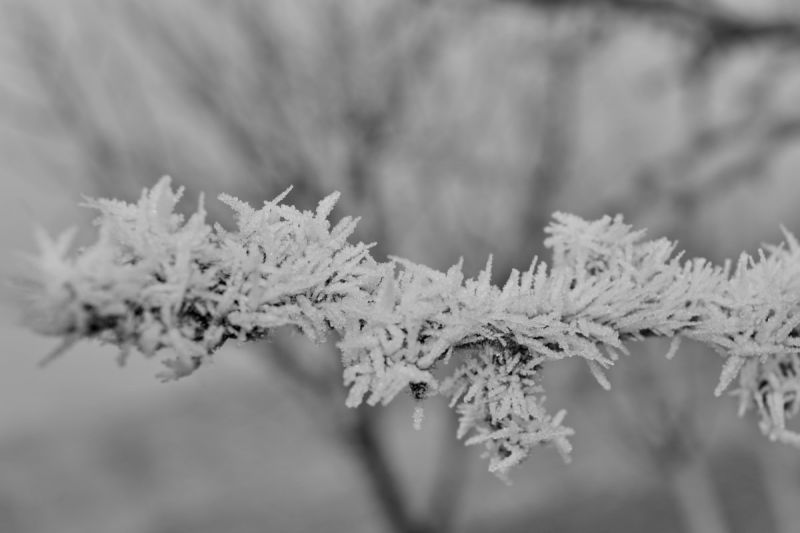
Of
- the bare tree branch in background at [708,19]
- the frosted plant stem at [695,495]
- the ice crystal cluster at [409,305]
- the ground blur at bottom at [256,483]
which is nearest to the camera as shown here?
the ice crystal cluster at [409,305]

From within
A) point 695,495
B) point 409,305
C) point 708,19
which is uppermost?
point 708,19

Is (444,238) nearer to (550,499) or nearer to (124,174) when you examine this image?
(124,174)

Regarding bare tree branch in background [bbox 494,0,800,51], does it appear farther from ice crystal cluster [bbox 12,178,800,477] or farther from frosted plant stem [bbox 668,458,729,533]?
frosted plant stem [bbox 668,458,729,533]

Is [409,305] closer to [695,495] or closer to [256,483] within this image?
[695,495]

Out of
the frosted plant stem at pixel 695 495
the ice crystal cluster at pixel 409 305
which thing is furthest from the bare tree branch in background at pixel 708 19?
the frosted plant stem at pixel 695 495

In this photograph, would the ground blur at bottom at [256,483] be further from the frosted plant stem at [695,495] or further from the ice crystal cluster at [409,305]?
the ice crystal cluster at [409,305]

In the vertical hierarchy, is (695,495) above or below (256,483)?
below

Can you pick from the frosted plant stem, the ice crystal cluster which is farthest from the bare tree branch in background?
the frosted plant stem

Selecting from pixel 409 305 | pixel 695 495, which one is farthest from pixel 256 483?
pixel 409 305
